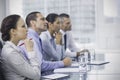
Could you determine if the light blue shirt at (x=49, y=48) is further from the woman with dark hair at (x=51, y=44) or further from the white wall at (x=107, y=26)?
the white wall at (x=107, y=26)

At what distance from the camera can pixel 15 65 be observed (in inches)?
59.4

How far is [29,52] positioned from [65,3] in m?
2.57

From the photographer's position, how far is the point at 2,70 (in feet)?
5.01

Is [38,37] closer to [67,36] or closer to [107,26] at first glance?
[67,36]

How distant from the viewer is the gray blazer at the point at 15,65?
4.96 ft

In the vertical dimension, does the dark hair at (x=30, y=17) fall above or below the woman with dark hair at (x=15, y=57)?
above

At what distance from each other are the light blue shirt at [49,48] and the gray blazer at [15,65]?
37.4 inches

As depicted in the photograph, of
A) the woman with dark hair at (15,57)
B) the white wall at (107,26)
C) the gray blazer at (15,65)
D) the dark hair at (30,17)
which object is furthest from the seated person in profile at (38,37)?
the white wall at (107,26)

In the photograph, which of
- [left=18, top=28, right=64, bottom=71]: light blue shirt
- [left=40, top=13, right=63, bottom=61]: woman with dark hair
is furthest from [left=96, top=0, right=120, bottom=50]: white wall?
[left=18, top=28, right=64, bottom=71]: light blue shirt

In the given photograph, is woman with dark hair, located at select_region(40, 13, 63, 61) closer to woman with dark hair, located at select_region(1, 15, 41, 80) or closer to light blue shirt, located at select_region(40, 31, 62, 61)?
light blue shirt, located at select_region(40, 31, 62, 61)

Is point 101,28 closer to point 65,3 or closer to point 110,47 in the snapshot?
point 110,47

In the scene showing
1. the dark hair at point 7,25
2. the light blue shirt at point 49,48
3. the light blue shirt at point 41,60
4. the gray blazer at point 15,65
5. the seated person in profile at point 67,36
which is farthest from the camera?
the seated person in profile at point 67,36

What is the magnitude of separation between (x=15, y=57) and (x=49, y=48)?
3.47 feet

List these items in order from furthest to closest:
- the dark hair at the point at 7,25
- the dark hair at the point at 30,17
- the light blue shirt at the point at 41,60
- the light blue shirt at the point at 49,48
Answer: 1. the light blue shirt at the point at 49,48
2. the dark hair at the point at 30,17
3. the light blue shirt at the point at 41,60
4. the dark hair at the point at 7,25
